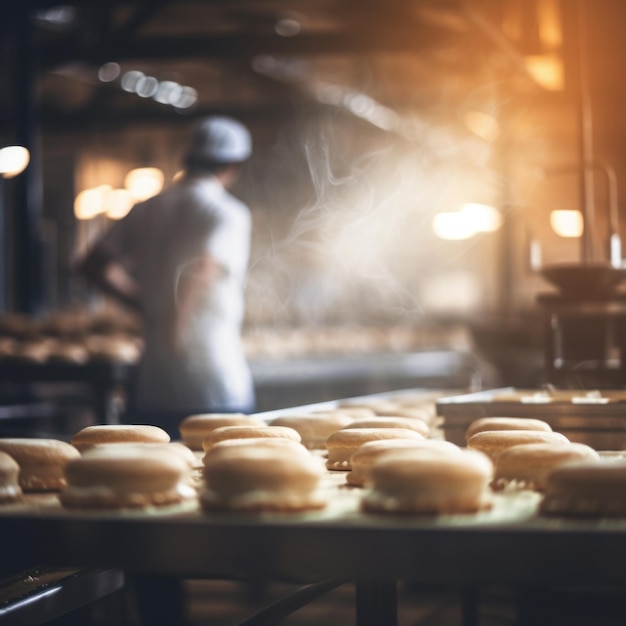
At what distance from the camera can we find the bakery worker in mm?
3613

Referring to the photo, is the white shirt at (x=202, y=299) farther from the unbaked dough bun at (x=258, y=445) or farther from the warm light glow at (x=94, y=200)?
the warm light glow at (x=94, y=200)

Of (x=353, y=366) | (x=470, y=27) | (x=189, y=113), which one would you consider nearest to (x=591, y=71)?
(x=470, y=27)

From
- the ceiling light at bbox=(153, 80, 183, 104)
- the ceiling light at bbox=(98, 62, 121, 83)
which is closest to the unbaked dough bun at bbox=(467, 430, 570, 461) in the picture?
the ceiling light at bbox=(98, 62, 121, 83)

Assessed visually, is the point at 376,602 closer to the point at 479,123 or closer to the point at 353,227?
the point at 479,123

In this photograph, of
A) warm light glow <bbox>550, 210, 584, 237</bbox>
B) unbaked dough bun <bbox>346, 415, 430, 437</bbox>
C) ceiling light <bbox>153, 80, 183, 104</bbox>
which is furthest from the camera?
ceiling light <bbox>153, 80, 183, 104</bbox>

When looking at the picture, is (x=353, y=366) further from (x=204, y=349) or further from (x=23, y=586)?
(x=23, y=586)

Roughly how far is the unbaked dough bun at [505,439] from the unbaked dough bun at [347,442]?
132mm

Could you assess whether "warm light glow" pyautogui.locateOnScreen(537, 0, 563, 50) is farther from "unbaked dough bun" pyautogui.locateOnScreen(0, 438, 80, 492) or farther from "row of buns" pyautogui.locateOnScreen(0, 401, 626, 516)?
"unbaked dough bun" pyautogui.locateOnScreen(0, 438, 80, 492)

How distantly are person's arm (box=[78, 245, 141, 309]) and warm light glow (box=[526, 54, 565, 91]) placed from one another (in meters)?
2.53

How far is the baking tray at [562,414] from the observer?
2049 millimetres

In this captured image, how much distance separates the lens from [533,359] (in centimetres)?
566

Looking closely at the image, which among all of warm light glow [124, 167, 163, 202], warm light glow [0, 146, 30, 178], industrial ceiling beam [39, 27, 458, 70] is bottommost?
warm light glow [0, 146, 30, 178]

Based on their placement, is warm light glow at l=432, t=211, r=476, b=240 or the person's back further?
warm light glow at l=432, t=211, r=476, b=240

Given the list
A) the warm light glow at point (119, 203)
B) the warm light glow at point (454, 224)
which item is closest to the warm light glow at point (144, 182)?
the warm light glow at point (119, 203)
